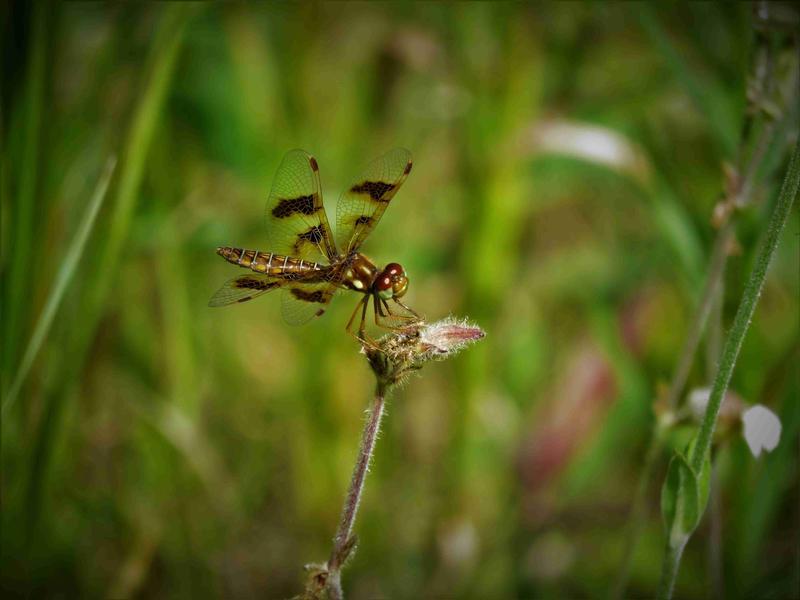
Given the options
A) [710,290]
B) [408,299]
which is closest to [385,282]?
[710,290]

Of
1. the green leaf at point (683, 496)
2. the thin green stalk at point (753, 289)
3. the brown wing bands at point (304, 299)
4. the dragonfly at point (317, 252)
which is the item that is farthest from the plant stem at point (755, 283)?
the brown wing bands at point (304, 299)

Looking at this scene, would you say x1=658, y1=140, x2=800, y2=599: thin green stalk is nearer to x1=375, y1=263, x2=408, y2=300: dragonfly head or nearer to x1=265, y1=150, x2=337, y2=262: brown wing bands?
x1=375, y1=263, x2=408, y2=300: dragonfly head

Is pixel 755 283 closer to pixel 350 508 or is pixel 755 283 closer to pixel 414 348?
pixel 414 348

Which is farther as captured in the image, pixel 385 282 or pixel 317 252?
pixel 317 252

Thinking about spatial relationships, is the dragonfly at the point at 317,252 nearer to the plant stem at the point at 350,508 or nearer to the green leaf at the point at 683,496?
the plant stem at the point at 350,508

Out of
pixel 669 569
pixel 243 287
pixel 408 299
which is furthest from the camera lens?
pixel 408 299

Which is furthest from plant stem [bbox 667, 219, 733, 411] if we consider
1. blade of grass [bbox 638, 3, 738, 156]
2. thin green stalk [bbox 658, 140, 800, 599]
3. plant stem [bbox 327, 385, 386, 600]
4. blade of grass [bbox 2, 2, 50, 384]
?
blade of grass [bbox 2, 2, 50, 384]
